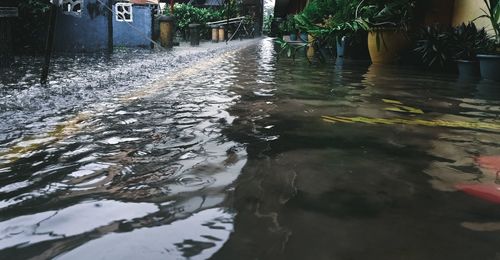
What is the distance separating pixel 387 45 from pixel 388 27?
1.33 ft

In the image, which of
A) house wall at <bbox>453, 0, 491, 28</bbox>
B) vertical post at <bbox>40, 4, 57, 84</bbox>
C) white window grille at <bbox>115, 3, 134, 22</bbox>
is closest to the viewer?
vertical post at <bbox>40, 4, 57, 84</bbox>

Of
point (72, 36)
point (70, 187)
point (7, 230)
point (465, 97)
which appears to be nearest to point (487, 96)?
point (465, 97)

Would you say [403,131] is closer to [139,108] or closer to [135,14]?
[139,108]

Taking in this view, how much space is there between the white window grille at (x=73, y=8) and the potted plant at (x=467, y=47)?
837 centimetres

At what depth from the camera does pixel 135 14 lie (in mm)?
14680

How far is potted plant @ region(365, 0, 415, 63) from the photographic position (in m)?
8.16

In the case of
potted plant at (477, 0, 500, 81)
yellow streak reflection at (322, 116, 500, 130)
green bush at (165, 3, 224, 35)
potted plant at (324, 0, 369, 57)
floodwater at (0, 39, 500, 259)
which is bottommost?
floodwater at (0, 39, 500, 259)

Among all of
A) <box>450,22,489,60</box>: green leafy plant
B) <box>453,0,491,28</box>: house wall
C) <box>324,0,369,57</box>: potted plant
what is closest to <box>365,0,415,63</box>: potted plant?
<box>324,0,369,57</box>: potted plant

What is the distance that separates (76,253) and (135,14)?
572 inches

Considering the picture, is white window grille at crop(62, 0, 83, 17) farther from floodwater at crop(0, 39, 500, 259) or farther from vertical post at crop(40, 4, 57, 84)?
floodwater at crop(0, 39, 500, 259)

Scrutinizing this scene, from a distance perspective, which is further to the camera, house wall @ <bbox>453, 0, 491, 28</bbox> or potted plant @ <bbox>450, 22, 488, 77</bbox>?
house wall @ <bbox>453, 0, 491, 28</bbox>

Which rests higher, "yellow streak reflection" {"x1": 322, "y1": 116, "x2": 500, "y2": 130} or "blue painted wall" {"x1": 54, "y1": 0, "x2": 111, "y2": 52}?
"blue painted wall" {"x1": 54, "y1": 0, "x2": 111, "y2": 52}

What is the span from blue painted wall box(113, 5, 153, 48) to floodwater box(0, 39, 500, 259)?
11513 millimetres

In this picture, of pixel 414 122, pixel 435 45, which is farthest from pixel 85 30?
pixel 414 122
